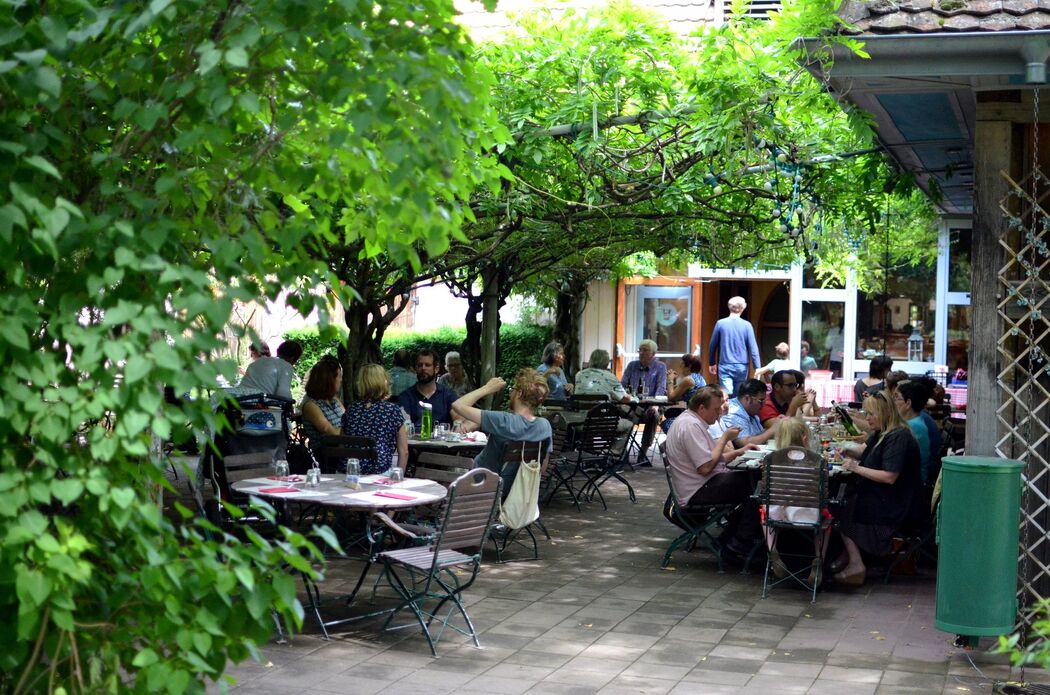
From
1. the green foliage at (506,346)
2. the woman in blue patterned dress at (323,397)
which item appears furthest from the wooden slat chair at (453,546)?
the green foliage at (506,346)

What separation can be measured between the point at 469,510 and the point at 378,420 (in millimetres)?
2364

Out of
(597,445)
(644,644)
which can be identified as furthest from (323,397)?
(644,644)

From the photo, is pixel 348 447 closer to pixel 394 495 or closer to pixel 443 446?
pixel 443 446

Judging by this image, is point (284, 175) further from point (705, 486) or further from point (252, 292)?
point (705, 486)

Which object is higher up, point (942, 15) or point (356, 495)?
point (942, 15)

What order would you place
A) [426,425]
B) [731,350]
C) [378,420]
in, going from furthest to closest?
[731,350], [426,425], [378,420]

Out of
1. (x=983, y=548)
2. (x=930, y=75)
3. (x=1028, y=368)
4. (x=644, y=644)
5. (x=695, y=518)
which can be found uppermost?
(x=930, y=75)

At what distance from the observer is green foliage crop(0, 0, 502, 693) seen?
2742 mm

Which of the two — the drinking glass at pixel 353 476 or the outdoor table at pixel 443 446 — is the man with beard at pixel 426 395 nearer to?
the outdoor table at pixel 443 446

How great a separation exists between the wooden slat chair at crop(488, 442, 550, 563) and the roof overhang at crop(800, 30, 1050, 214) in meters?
3.15

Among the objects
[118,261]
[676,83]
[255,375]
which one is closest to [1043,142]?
[676,83]

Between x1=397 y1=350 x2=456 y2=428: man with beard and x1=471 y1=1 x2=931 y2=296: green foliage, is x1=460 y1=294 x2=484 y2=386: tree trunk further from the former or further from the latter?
x1=397 y1=350 x2=456 y2=428: man with beard

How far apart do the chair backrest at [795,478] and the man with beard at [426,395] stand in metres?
3.63

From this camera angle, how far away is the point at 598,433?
11.6 m
